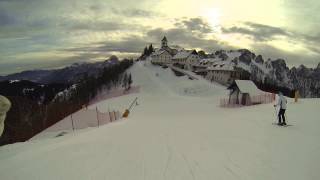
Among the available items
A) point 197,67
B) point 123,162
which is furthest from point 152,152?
point 197,67

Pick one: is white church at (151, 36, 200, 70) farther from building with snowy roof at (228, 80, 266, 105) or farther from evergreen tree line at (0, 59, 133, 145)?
building with snowy roof at (228, 80, 266, 105)

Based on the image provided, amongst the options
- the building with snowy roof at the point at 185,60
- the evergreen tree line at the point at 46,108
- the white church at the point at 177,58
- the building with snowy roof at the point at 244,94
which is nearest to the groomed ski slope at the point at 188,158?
the evergreen tree line at the point at 46,108

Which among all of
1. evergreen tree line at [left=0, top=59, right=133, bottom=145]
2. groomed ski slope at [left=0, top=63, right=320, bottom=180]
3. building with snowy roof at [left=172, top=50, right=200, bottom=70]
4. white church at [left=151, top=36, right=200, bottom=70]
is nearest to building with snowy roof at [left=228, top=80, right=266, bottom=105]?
evergreen tree line at [left=0, top=59, right=133, bottom=145]

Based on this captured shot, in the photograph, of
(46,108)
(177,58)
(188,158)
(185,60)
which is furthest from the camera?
(177,58)

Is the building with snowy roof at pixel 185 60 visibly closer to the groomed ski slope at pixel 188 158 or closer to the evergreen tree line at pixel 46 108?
the evergreen tree line at pixel 46 108

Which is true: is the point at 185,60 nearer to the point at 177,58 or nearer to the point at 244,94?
the point at 177,58

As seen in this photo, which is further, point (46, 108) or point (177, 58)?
point (177, 58)

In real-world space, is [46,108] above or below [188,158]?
below

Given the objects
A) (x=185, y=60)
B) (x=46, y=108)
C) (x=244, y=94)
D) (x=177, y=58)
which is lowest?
(x=46, y=108)

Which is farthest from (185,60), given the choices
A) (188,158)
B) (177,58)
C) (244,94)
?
(188,158)
